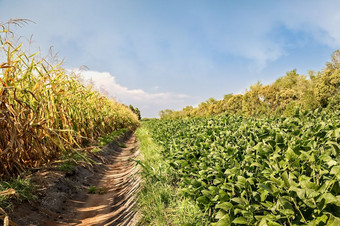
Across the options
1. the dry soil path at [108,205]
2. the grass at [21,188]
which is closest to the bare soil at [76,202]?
the dry soil path at [108,205]

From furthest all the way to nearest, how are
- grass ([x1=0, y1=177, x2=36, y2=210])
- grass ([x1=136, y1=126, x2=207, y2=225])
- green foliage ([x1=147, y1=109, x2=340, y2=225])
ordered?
grass ([x1=0, y1=177, x2=36, y2=210]) → grass ([x1=136, y1=126, x2=207, y2=225]) → green foliage ([x1=147, y1=109, x2=340, y2=225])

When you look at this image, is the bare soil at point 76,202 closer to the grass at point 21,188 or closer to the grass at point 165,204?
the grass at point 21,188

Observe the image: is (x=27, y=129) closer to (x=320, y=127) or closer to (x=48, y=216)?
(x=48, y=216)

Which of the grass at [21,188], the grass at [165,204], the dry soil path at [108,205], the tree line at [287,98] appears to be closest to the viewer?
the grass at [165,204]

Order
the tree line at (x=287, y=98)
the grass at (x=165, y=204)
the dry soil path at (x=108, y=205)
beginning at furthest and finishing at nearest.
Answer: the tree line at (x=287, y=98) < the dry soil path at (x=108, y=205) < the grass at (x=165, y=204)

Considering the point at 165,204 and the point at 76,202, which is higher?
the point at 165,204

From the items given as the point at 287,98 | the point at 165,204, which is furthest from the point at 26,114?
the point at 287,98

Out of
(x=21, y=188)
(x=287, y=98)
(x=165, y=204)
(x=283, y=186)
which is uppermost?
(x=287, y=98)

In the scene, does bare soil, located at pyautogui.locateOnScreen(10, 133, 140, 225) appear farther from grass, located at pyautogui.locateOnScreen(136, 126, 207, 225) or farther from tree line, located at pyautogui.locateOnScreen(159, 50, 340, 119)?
tree line, located at pyautogui.locateOnScreen(159, 50, 340, 119)

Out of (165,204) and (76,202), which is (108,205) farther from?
(165,204)

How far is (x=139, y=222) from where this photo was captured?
10.2 ft

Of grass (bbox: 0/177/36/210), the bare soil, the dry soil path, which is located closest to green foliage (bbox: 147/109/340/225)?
the dry soil path

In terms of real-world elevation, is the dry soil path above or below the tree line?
below

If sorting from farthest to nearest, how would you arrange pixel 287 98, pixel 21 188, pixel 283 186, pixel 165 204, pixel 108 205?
pixel 287 98 → pixel 108 205 → pixel 21 188 → pixel 165 204 → pixel 283 186
